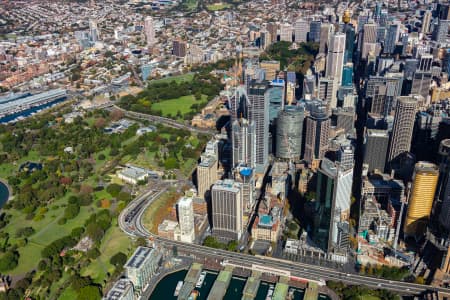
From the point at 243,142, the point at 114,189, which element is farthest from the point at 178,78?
the point at 243,142

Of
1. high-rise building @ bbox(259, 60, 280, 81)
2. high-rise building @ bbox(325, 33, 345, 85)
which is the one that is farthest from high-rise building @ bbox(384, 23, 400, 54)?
high-rise building @ bbox(259, 60, 280, 81)

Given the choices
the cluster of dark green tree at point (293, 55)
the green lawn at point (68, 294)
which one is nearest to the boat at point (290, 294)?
the green lawn at point (68, 294)

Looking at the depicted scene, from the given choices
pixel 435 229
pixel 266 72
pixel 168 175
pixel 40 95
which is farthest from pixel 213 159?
pixel 40 95

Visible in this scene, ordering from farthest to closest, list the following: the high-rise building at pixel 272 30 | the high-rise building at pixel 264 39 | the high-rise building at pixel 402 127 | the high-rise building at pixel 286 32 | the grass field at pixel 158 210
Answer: the high-rise building at pixel 286 32 < the high-rise building at pixel 272 30 < the high-rise building at pixel 264 39 < the high-rise building at pixel 402 127 < the grass field at pixel 158 210

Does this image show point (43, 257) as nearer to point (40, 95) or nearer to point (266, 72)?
point (40, 95)

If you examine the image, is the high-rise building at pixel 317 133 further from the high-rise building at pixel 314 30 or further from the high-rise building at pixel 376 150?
the high-rise building at pixel 314 30

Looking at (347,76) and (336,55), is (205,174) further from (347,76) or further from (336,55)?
(347,76)
